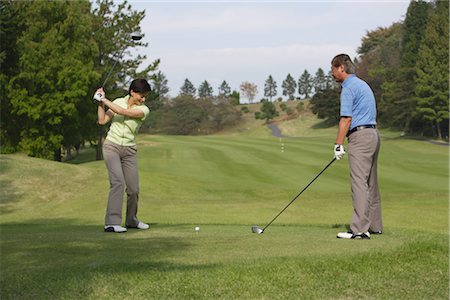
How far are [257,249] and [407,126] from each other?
75.2m

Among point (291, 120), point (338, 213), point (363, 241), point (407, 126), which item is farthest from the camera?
point (291, 120)

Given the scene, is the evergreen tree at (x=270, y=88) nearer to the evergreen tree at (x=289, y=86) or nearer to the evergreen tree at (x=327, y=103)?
the evergreen tree at (x=289, y=86)

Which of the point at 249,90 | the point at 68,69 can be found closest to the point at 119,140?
the point at 68,69

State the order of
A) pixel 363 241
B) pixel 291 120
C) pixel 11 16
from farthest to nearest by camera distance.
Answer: pixel 291 120, pixel 11 16, pixel 363 241

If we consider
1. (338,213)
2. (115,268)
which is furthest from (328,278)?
(338,213)

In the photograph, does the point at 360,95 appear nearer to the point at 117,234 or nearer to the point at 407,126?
the point at 117,234

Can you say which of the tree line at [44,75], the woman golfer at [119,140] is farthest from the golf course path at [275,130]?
the woman golfer at [119,140]

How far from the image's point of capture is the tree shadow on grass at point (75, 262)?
4668 mm

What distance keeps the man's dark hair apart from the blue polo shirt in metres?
0.18

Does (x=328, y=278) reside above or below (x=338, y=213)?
above

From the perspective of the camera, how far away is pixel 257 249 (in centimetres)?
626

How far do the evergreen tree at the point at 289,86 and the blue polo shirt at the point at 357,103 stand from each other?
18231 centimetres

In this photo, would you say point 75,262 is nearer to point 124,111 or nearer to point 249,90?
point 124,111

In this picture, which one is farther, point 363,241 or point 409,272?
point 363,241
